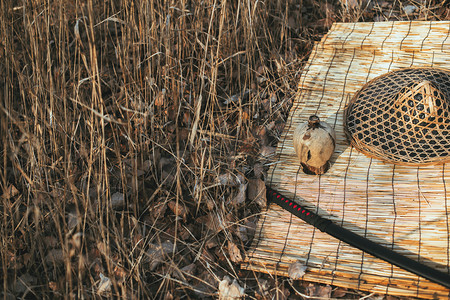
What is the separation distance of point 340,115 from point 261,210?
74cm

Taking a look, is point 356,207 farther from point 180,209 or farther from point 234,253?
point 180,209

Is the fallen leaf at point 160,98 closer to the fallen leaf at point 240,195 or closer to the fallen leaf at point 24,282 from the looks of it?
the fallen leaf at point 240,195

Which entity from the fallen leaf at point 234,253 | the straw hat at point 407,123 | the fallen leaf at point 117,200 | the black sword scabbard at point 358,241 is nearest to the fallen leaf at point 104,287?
the fallen leaf at point 117,200

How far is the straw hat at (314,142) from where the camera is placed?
2168mm

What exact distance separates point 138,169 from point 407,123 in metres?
1.33

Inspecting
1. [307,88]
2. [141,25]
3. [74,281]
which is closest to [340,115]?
[307,88]

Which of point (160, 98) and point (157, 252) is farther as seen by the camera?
point (160, 98)

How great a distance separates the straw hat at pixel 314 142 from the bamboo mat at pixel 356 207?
13cm

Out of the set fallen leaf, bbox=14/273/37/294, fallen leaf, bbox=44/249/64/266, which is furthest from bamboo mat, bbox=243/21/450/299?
fallen leaf, bbox=14/273/37/294

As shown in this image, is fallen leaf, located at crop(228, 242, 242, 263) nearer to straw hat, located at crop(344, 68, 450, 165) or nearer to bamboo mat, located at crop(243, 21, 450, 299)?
bamboo mat, located at crop(243, 21, 450, 299)

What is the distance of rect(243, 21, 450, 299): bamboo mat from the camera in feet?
6.30

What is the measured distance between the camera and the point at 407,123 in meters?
2.29

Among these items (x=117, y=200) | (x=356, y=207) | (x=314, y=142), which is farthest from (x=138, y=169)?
(x=356, y=207)

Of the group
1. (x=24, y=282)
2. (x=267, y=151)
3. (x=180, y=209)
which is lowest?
(x=24, y=282)
